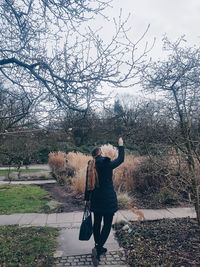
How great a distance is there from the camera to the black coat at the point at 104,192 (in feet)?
13.4

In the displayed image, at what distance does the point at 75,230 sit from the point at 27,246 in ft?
3.88

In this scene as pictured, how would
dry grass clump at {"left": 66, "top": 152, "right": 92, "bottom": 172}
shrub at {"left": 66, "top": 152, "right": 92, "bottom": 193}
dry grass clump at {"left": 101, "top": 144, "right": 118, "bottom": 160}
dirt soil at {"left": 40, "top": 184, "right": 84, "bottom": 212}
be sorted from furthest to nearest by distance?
dry grass clump at {"left": 66, "top": 152, "right": 92, "bottom": 172}
dry grass clump at {"left": 101, "top": 144, "right": 118, "bottom": 160}
shrub at {"left": 66, "top": 152, "right": 92, "bottom": 193}
dirt soil at {"left": 40, "top": 184, "right": 84, "bottom": 212}

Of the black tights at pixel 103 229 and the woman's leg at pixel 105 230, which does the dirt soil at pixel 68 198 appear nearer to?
the black tights at pixel 103 229

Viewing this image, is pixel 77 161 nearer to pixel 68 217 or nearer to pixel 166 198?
pixel 166 198

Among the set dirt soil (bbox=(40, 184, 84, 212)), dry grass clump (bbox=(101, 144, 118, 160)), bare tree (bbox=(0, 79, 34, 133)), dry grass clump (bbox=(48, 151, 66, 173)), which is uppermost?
bare tree (bbox=(0, 79, 34, 133))

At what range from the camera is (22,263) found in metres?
3.89

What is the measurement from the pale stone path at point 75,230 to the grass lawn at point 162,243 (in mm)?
214

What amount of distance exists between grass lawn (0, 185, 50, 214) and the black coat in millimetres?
3188

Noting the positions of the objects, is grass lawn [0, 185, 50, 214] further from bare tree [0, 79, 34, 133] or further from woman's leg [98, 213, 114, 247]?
woman's leg [98, 213, 114, 247]

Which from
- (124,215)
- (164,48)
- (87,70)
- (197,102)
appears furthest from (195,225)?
(164,48)

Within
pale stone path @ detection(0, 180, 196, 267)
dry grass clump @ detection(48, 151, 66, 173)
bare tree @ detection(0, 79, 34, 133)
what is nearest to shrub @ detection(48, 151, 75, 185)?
dry grass clump @ detection(48, 151, 66, 173)

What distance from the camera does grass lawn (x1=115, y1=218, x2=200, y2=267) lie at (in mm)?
3797

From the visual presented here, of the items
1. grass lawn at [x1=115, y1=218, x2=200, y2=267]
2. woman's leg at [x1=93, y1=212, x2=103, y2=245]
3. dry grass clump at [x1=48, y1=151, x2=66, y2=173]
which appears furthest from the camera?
dry grass clump at [x1=48, y1=151, x2=66, y2=173]

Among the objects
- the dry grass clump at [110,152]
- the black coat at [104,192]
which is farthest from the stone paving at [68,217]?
the dry grass clump at [110,152]
